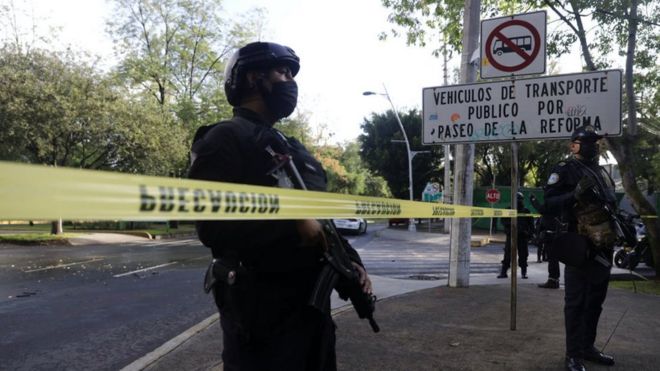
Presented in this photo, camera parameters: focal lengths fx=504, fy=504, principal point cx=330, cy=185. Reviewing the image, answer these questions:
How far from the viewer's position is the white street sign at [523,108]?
4.84 meters

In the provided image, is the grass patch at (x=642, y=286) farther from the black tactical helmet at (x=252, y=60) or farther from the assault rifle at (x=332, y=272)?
the black tactical helmet at (x=252, y=60)

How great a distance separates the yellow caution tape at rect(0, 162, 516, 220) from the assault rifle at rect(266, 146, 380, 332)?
0.33 feet

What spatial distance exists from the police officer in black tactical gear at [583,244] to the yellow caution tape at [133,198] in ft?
8.24

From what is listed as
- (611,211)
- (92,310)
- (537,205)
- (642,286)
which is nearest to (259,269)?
(611,211)

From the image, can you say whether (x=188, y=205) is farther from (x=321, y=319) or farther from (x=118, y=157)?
(x=118, y=157)

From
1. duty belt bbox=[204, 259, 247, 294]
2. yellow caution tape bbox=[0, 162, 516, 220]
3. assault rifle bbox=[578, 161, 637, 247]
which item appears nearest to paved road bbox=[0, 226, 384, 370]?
duty belt bbox=[204, 259, 247, 294]

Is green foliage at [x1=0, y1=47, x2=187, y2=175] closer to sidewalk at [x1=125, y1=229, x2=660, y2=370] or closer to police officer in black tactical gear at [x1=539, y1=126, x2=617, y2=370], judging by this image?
sidewalk at [x1=125, y1=229, x2=660, y2=370]

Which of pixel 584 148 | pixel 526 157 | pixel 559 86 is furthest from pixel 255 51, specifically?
pixel 526 157

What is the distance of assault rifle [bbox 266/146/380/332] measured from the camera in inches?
73.6

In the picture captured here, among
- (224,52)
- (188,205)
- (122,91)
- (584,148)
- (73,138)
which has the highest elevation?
(224,52)

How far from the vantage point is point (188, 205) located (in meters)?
1.38

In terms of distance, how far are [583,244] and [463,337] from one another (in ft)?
4.86

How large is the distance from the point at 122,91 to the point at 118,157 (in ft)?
9.03

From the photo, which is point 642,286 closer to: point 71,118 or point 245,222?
point 245,222
